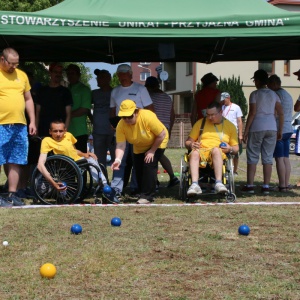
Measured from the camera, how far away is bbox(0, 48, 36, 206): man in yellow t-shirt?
675 cm

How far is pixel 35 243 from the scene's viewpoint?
15.8ft

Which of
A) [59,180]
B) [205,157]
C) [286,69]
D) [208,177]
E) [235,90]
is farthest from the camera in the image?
[286,69]

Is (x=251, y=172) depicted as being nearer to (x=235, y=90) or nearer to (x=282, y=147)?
(x=282, y=147)

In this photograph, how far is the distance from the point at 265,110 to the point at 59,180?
10.5 feet

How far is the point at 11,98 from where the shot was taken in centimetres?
679

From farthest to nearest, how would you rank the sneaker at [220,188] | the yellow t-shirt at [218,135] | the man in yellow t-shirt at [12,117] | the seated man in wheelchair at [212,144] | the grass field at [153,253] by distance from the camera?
the yellow t-shirt at [218,135] → the seated man in wheelchair at [212,144] → the sneaker at [220,188] → the man in yellow t-shirt at [12,117] → the grass field at [153,253]

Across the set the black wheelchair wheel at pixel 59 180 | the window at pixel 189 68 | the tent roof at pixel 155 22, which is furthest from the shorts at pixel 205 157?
the window at pixel 189 68

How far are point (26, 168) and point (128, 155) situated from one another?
4.92 feet

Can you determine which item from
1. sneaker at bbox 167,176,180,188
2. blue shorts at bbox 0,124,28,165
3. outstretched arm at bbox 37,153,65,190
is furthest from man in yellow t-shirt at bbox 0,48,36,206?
sneaker at bbox 167,176,180,188

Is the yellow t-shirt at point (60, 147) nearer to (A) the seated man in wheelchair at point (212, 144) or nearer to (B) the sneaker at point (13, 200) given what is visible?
(B) the sneaker at point (13, 200)

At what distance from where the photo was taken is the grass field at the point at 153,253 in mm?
3521

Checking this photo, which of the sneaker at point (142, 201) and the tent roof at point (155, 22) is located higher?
the tent roof at point (155, 22)

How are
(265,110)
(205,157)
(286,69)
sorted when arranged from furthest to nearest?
(286,69) → (265,110) → (205,157)

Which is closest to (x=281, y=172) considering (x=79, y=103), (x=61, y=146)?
(x=79, y=103)
